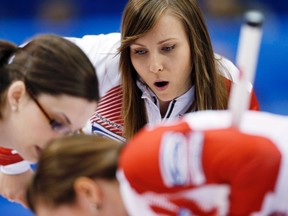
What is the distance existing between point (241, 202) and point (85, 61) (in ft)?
1.57

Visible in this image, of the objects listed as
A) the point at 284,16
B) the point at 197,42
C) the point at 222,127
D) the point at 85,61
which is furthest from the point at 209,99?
the point at 284,16

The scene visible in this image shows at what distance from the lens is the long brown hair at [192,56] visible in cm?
166

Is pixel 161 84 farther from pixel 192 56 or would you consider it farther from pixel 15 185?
pixel 15 185

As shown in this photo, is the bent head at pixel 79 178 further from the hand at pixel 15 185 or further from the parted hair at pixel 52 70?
the hand at pixel 15 185

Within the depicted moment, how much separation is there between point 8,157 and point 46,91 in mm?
544

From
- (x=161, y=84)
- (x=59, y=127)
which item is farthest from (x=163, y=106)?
(x=59, y=127)

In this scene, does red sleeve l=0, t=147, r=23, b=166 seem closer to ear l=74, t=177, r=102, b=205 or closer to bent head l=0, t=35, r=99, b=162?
bent head l=0, t=35, r=99, b=162

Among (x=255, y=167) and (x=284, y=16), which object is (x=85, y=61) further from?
(x=284, y=16)

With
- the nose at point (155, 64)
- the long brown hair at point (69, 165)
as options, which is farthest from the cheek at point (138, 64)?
the long brown hair at point (69, 165)

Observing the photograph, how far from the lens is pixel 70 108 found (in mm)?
1255

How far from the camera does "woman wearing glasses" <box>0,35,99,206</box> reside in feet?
4.10

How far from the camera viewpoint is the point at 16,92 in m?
1.28

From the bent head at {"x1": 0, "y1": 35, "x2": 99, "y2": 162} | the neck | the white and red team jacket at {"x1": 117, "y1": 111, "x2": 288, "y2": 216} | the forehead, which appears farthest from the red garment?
the white and red team jacket at {"x1": 117, "y1": 111, "x2": 288, "y2": 216}

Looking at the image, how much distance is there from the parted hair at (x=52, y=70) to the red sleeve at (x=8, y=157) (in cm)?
45
